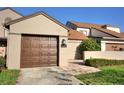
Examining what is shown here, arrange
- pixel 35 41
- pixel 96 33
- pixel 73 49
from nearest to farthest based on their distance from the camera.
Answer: pixel 35 41
pixel 73 49
pixel 96 33

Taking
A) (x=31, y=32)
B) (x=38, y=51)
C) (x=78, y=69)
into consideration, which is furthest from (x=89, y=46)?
(x=31, y=32)

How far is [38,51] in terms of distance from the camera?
47.6 ft

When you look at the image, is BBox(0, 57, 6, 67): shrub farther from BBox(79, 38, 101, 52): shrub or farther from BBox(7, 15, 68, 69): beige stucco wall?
A: BBox(79, 38, 101, 52): shrub

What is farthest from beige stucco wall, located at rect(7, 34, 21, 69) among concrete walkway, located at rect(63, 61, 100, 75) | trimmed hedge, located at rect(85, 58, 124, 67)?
trimmed hedge, located at rect(85, 58, 124, 67)

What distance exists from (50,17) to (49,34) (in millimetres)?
1141

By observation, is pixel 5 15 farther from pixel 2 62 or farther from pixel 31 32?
pixel 2 62

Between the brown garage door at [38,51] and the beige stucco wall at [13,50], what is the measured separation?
1.05 feet

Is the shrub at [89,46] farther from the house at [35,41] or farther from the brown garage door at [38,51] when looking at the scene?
the brown garage door at [38,51]

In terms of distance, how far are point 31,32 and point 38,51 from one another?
4.42 feet

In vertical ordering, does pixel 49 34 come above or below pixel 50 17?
below
